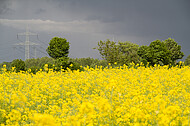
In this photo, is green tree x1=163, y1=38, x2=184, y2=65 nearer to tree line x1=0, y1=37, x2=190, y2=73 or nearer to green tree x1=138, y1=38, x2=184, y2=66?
tree line x1=0, y1=37, x2=190, y2=73

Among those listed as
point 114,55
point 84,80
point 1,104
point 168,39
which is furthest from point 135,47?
point 1,104

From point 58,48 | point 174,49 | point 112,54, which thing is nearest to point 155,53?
point 112,54

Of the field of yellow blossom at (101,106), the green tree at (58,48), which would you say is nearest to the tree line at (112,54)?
the green tree at (58,48)

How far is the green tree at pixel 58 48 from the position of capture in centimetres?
1988

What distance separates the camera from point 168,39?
37156 mm

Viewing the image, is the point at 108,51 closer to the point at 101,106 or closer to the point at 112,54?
the point at 112,54

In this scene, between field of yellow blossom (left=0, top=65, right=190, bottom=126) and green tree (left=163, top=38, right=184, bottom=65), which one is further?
green tree (left=163, top=38, right=184, bottom=65)

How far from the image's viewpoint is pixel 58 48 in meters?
20.0

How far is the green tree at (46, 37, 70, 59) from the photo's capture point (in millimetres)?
19877

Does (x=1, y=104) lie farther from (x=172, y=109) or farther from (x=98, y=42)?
(x=98, y=42)

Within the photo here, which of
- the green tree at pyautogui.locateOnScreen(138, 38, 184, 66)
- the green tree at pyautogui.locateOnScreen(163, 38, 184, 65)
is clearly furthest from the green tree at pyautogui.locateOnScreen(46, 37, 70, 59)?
the green tree at pyautogui.locateOnScreen(163, 38, 184, 65)

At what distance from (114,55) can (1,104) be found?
22.4 m

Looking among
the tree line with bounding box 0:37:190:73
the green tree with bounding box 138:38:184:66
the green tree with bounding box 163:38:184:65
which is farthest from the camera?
the green tree with bounding box 163:38:184:65

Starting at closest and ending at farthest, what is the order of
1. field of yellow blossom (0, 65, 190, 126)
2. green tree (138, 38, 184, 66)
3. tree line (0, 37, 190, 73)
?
1. field of yellow blossom (0, 65, 190, 126)
2. tree line (0, 37, 190, 73)
3. green tree (138, 38, 184, 66)
